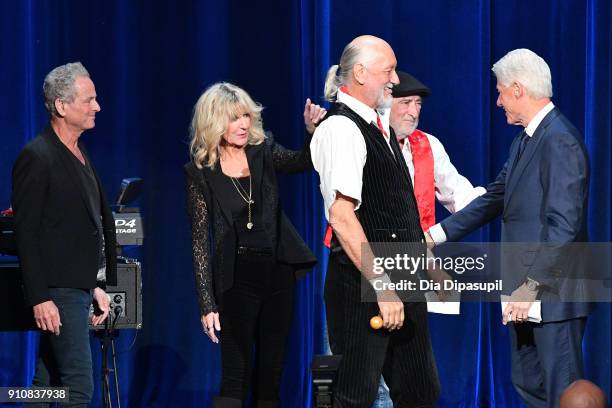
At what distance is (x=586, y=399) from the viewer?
2.08m

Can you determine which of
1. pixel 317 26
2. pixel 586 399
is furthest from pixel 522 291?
pixel 317 26

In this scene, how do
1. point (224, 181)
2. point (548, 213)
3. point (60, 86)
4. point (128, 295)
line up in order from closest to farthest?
1. point (548, 213)
2. point (60, 86)
3. point (224, 181)
4. point (128, 295)

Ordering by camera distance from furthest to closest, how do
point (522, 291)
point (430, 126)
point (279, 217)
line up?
point (430, 126) < point (279, 217) < point (522, 291)

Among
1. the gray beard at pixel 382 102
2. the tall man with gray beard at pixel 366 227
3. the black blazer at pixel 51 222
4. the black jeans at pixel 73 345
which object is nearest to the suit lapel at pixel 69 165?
the black blazer at pixel 51 222

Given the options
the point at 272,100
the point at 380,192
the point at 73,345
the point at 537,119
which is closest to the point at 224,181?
the point at 73,345

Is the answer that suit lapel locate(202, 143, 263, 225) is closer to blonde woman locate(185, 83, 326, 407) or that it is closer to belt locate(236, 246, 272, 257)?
blonde woman locate(185, 83, 326, 407)

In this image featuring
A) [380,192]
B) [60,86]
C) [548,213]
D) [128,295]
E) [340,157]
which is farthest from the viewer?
[128,295]

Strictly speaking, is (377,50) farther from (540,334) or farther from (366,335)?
(540,334)

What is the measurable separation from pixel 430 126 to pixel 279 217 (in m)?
1.36

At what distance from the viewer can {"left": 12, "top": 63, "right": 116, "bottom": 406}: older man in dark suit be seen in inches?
135

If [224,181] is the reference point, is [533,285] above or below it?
below

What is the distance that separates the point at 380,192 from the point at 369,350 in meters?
0.48

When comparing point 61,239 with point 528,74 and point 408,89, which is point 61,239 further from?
point 528,74

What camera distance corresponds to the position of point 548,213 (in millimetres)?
3383
